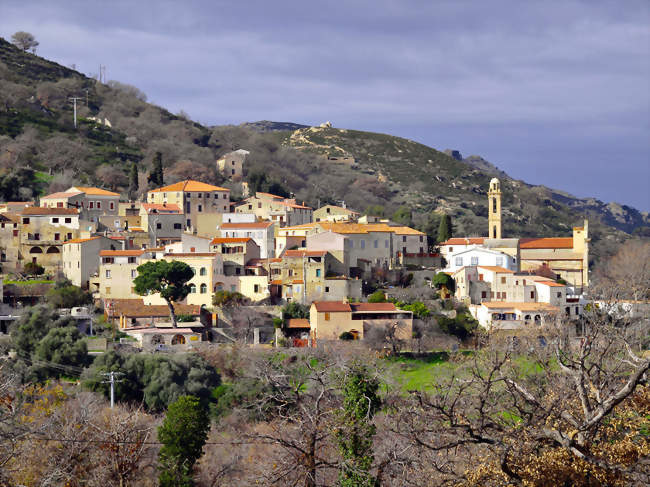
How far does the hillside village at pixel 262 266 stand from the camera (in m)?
45.0

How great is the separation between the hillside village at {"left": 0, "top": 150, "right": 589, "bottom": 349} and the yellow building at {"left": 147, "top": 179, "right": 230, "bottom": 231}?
0.10 m

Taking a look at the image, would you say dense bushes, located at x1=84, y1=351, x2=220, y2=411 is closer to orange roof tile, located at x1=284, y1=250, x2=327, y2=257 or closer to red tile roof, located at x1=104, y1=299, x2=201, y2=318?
red tile roof, located at x1=104, y1=299, x2=201, y2=318

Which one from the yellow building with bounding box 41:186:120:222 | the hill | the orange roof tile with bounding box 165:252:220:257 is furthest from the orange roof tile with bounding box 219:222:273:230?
the hill

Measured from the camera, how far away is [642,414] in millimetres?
17219

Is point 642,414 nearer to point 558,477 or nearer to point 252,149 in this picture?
point 558,477

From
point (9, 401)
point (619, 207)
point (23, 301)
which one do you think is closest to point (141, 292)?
point (23, 301)

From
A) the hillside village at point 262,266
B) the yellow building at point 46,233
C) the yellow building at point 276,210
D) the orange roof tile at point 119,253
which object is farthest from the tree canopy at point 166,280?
the yellow building at point 276,210

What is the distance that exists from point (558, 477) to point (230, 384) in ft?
91.1

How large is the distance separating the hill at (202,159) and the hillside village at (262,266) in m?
10.4

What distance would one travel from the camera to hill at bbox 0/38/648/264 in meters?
76.0

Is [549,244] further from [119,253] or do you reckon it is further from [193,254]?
[119,253]

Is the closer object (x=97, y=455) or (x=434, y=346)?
(x=97, y=455)

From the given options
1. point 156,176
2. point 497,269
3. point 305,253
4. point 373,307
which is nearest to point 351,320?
point 373,307

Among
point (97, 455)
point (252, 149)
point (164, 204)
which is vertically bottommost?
point (97, 455)
